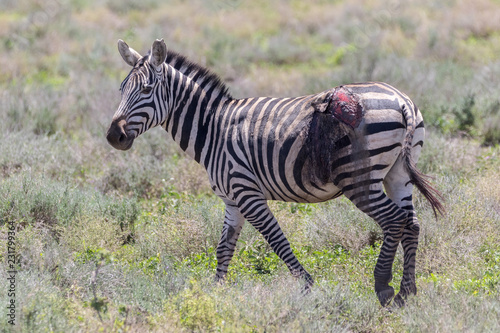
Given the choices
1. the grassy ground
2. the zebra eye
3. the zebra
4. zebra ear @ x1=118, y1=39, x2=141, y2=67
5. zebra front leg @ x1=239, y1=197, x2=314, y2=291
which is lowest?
the grassy ground

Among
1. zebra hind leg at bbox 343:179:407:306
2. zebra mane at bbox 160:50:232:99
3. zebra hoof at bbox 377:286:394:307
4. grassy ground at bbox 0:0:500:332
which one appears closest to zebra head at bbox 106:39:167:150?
zebra mane at bbox 160:50:232:99

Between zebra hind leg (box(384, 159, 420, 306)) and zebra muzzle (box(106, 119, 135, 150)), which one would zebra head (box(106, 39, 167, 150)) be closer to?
zebra muzzle (box(106, 119, 135, 150))

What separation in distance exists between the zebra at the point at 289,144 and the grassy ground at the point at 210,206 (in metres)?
0.56

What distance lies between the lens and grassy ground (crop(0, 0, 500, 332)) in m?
4.44

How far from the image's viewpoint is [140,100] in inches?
209

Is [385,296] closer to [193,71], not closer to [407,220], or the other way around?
[407,220]

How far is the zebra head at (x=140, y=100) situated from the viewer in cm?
518

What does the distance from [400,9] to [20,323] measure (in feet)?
59.3

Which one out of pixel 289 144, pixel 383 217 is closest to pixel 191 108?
pixel 289 144

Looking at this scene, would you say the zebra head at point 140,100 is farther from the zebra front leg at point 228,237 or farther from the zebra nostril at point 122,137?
the zebra front leg at point 228,237

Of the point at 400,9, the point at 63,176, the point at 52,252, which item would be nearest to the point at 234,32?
the point at 400,9

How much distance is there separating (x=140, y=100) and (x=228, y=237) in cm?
155

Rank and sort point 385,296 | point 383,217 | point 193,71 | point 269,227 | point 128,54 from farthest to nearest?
point 193,71 < point 128,54 < point 269,227 < point 385,296 < point 383,217

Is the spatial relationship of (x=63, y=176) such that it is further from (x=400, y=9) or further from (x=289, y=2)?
(x=289, y=2)
